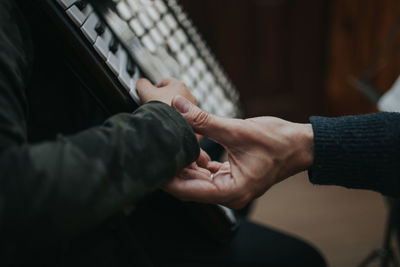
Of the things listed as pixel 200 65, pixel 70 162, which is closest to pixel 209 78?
pixel 200 65

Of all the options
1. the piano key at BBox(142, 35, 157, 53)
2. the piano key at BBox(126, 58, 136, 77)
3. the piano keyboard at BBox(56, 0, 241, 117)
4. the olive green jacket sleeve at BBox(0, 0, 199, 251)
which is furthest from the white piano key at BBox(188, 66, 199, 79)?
the olive green jacket sleeve at BBox(0, 0, 199, 251)

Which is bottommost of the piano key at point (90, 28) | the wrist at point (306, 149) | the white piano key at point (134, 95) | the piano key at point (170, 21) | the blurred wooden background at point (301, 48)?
the blurred wooden background at point (301, 48)

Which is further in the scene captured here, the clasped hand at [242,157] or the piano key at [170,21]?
the piano key at [170,21]

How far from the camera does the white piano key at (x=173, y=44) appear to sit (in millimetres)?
699

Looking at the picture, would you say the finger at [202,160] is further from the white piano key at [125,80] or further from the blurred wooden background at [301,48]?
the blurred wooden background at [301,48]

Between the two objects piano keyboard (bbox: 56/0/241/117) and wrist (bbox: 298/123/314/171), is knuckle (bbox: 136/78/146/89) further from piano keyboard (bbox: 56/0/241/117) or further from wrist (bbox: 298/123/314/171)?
wrist (bbox: 298/123/314/171)

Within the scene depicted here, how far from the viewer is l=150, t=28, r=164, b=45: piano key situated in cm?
65

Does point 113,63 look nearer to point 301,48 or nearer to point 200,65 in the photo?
point 200,65

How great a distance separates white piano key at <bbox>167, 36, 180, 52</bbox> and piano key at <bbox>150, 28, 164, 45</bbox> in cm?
2

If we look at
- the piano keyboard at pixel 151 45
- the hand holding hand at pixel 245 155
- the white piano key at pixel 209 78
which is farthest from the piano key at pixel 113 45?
the white piano key at pixel 209 78

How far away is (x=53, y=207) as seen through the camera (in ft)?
1.02

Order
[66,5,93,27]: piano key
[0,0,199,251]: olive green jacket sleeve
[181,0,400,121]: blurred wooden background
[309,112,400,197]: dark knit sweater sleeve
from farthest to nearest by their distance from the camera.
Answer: [181,0,400,121]: blurred wooden background → [309,112,400,197]: dark knit sweater sleeve → [66,5,93,27]: piano key → [0,0,199,251]: olive green jacket sleeve

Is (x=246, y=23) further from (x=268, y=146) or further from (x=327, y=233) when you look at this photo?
(x=268, y=146)

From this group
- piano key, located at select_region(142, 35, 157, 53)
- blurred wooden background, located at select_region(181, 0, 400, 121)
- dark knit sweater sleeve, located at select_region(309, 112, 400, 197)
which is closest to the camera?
dark knit sweater sleeve, located at select_region(309, 112, 400, 197)
